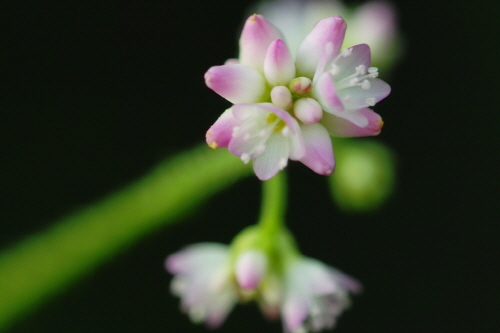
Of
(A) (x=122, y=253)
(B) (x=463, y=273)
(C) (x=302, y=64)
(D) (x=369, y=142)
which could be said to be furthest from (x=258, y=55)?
(B) (x=463, y=273)

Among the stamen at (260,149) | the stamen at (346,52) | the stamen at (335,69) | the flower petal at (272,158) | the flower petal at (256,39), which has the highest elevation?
the flower petal at (256,39)

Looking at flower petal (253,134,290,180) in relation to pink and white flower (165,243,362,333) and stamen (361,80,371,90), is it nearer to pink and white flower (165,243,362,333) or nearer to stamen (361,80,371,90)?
stamen (361,80,371,90)

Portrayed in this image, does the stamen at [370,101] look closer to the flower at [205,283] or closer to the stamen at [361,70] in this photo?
the stamen at [361,70]

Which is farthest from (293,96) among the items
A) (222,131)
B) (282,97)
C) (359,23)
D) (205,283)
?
(359,23)

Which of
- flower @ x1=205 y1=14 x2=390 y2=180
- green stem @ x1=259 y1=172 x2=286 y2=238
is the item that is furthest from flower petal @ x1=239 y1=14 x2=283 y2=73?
green stem @ x1=259 y1=172 x2=286 y2=238

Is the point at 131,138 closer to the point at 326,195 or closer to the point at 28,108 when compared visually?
the point at 28,108

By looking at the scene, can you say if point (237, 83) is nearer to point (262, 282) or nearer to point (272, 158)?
point (272, 158)

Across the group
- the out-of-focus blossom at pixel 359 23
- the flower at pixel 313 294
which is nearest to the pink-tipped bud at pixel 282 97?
the flower at pixel 313 294
